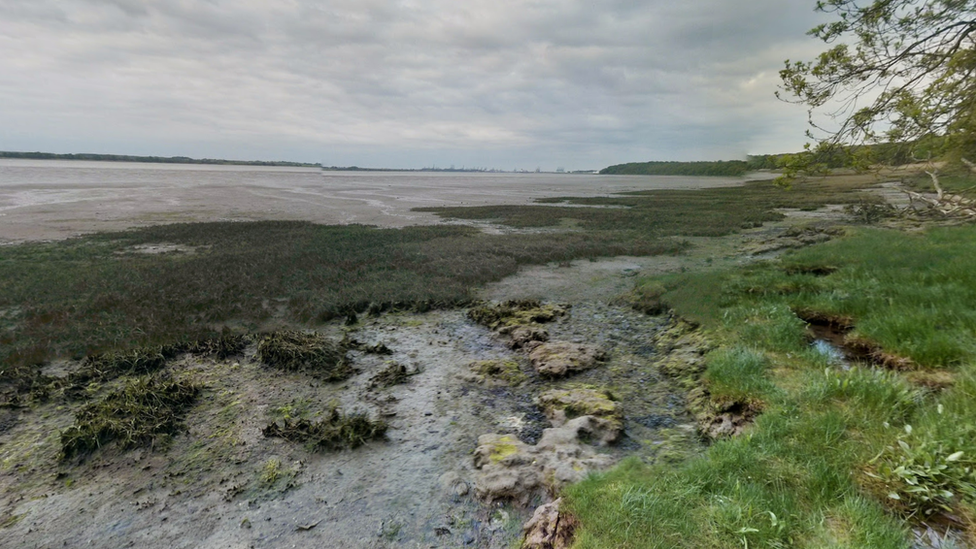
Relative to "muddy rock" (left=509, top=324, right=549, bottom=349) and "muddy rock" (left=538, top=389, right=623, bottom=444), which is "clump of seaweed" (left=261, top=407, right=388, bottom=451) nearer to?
"muddy rock" (left=538, top=389, right=623, bottom=444)

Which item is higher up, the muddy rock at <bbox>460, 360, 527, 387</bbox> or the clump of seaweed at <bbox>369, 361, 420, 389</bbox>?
the muddy rock at <bbox>460, 360, 527, 387</bbox>

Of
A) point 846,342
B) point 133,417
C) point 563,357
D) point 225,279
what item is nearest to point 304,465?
point 133,417

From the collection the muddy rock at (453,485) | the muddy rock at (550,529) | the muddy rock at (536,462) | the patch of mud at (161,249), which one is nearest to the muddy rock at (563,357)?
the muddy rock at (536,462)

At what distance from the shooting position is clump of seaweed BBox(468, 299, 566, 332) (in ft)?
40.9

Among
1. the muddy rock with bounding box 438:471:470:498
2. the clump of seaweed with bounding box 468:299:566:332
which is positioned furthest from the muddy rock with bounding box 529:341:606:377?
the muddy rock with bounding box 438:471:470:498

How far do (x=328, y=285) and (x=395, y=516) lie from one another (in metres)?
11.9

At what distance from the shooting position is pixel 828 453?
4.54 metres

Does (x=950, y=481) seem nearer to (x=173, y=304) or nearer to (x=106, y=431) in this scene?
(x=106, y=431)

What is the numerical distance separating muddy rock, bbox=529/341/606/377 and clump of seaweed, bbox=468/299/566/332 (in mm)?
2090

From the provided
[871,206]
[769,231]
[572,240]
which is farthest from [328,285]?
[871,206]

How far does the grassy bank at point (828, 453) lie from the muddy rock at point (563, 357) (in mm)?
2279

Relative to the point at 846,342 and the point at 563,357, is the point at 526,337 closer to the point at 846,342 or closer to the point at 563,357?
the point at 563,357

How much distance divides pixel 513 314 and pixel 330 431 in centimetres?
680

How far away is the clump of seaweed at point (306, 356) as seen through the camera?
9648mm
